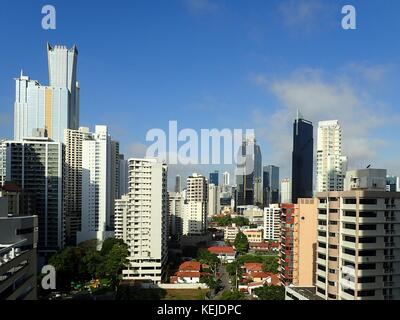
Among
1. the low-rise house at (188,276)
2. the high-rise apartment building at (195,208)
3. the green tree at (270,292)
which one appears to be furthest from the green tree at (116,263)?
the high-rise apartment building at (195,208)

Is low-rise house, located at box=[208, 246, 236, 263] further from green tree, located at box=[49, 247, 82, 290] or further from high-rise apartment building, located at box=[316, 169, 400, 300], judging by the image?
high-rise apartment building, located at box=[316, 169, 400, 300]

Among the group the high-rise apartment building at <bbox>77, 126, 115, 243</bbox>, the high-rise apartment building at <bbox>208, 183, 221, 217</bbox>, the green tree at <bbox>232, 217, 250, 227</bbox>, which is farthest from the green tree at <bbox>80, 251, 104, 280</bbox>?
the high-rise apartment building at <bbox>208, 183, 221, 217</bbox>

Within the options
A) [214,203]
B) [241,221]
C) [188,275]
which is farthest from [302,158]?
[214,203]

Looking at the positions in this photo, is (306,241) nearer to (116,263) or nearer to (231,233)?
(116,263)

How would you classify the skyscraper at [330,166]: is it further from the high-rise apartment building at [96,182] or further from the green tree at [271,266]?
the high-rise apartment building at [96,182]
